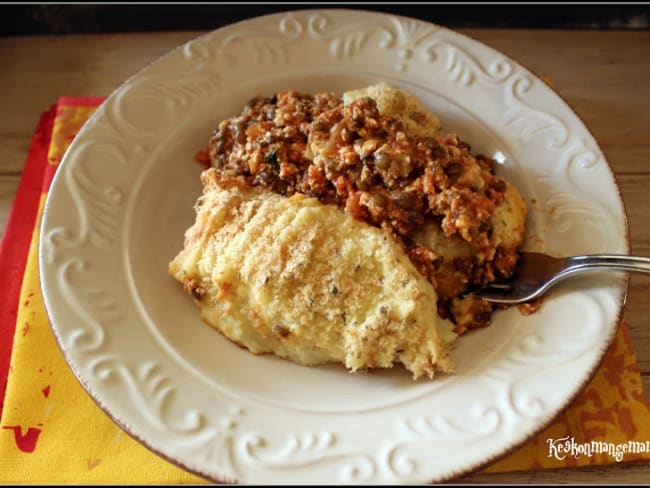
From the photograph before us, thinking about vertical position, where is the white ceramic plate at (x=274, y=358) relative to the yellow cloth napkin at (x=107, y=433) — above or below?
above

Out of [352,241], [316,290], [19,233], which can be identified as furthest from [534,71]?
[19,233]

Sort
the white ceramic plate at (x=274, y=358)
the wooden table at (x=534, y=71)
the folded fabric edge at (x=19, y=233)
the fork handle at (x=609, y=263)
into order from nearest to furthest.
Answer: the white ceramic plate at (x=274, y=358), the fork handle at (x=609, y=263), the folded fabric edge at (x=19, y=233), the wooden table at (x=534, y=71)

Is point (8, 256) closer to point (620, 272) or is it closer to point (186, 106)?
point (186, 106)

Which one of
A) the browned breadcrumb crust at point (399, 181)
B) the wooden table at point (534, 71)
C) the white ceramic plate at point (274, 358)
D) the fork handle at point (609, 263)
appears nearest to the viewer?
the white ceramic plate at point (274, 358)

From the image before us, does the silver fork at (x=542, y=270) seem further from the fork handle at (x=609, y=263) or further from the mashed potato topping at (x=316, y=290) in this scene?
the mashed potato topping at (x=316, y=290)

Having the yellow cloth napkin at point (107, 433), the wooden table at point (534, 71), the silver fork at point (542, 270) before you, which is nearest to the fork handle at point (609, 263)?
the silver fork at point (542, 270)

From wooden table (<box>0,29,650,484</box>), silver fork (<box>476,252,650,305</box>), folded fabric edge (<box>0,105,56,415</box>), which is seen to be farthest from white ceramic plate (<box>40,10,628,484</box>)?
wooden table (<box>0,29,650,484</box>)

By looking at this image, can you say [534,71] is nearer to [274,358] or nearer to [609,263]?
[609,263]
